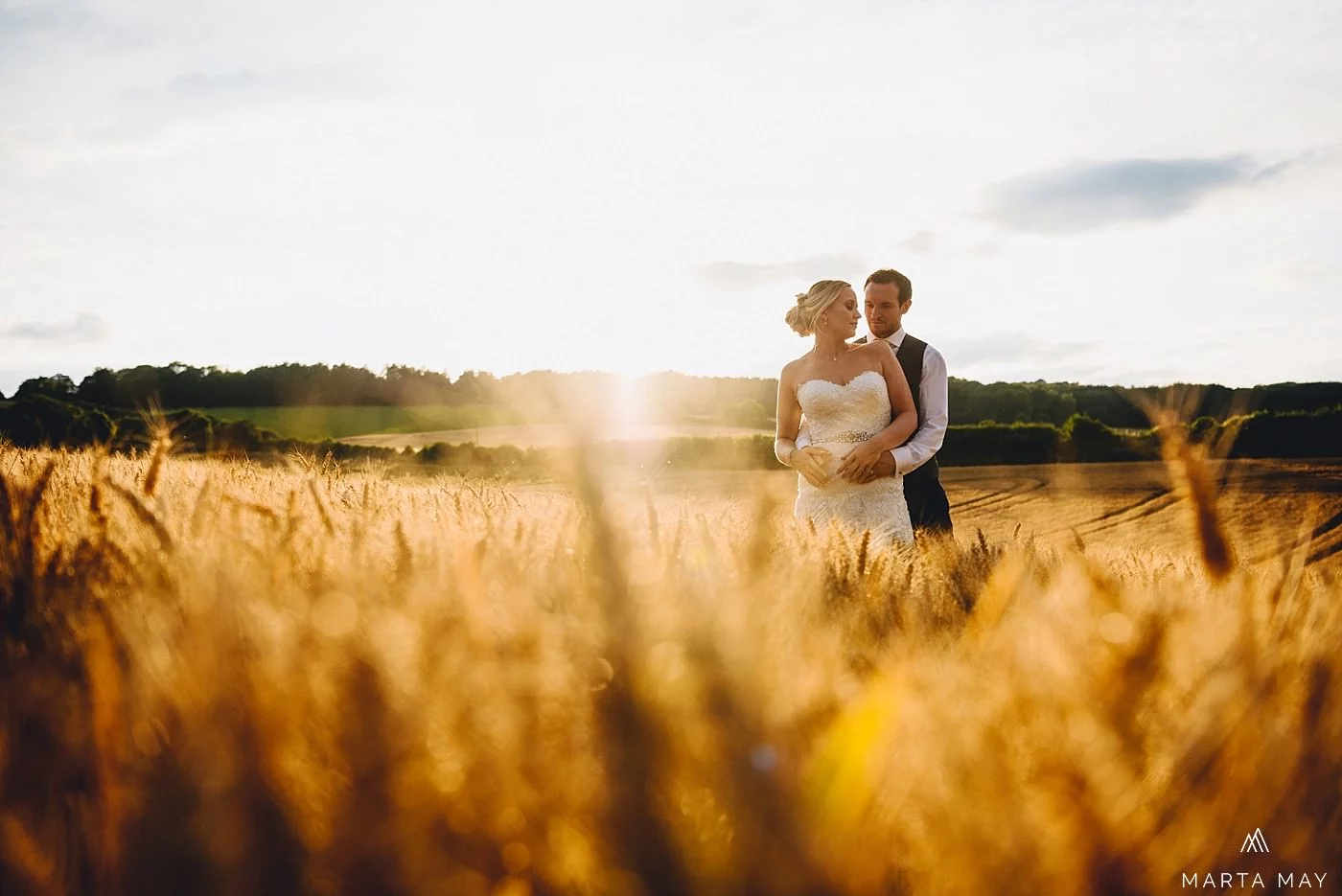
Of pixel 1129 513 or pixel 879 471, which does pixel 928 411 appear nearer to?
pixel 879 471

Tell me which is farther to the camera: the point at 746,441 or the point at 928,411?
the point at 746,441

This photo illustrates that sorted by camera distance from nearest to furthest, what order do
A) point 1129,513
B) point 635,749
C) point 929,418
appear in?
point 635,749, point 929,418, point 1129,513

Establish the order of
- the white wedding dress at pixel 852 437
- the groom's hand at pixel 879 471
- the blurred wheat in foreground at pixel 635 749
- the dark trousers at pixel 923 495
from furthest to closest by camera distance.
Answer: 1. the dark trousers at pixel 923 495
2. the white wedding dress at pixel 852 437
3. the groom's hand at pixel 879 471
4. the blurred wheat in foreground at pixel 635 749

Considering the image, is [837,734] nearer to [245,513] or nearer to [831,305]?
[245,513]

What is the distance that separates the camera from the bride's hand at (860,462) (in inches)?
261

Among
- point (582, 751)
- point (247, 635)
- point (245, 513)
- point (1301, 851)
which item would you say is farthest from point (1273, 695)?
point (245, 513)

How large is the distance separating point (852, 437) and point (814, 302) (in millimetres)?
1202

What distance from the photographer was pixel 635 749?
0.69 metres

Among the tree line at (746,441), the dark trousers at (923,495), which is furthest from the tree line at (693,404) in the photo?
the dark trousers at (923,495)

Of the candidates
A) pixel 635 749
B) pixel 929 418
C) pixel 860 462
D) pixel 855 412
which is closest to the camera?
pixel 635 749

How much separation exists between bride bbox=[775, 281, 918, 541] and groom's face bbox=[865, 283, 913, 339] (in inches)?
16.5

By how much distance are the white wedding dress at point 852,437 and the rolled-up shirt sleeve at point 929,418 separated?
0.81 ft

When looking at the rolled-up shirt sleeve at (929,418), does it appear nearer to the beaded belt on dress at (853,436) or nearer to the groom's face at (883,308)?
the beaded belt on dress at (853,436)

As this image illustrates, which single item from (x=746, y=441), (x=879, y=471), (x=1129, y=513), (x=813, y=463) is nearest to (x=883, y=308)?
(x=879, y=471)
